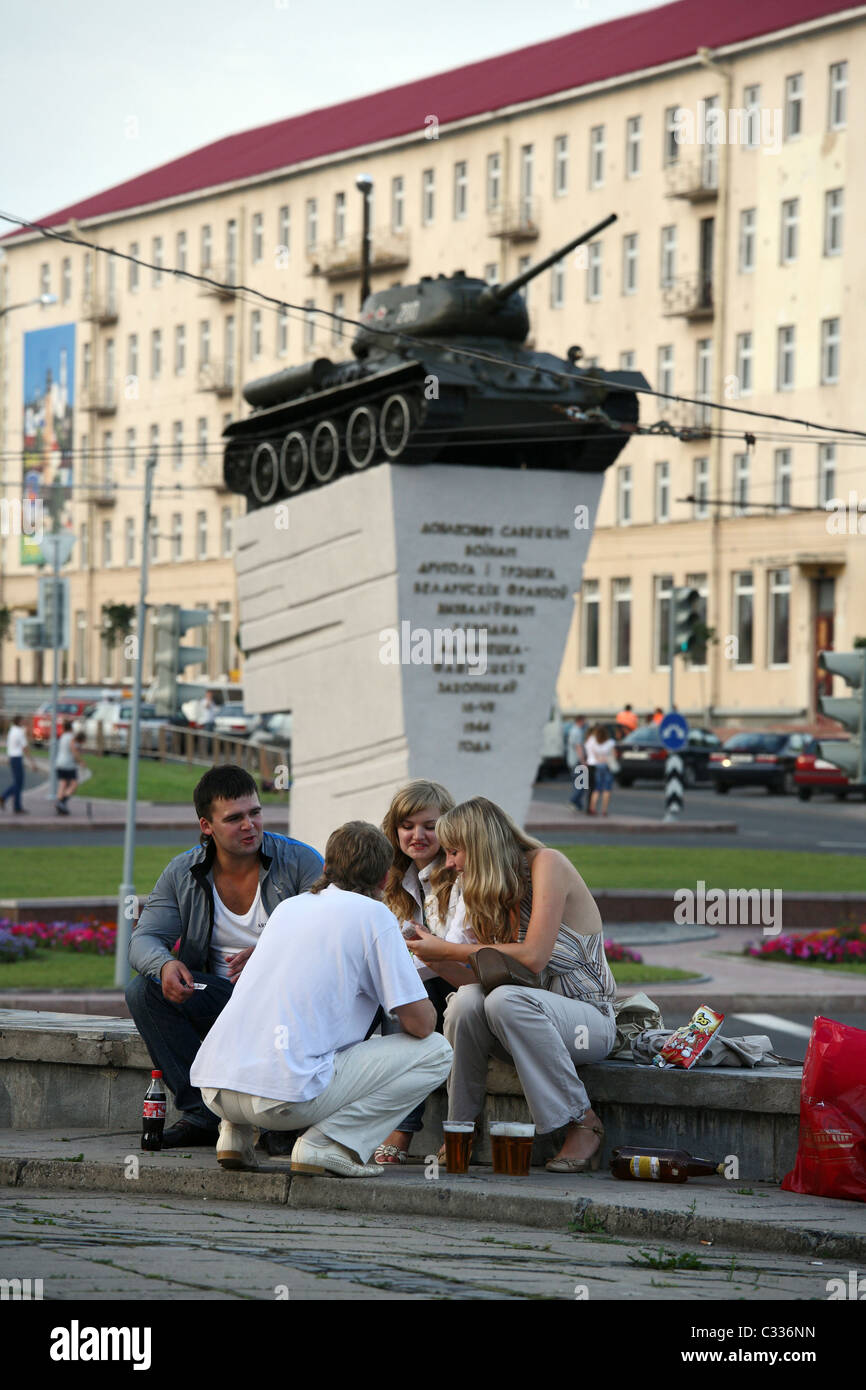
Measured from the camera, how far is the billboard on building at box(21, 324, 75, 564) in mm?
82625

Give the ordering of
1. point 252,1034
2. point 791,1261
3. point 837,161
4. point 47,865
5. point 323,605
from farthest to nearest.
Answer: point 837,161, point 47,865, point 323,605, point 252,1034, point 791,1261

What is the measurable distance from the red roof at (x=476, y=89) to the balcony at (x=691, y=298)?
20.2 ft

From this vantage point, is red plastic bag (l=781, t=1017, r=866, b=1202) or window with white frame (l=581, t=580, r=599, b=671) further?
window with white frame (l=581, t=580, r=599, b=671)

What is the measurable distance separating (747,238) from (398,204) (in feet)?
49.9

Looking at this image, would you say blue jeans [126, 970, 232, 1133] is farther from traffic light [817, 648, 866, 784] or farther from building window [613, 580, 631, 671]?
building window [613, 580, 631, 671]

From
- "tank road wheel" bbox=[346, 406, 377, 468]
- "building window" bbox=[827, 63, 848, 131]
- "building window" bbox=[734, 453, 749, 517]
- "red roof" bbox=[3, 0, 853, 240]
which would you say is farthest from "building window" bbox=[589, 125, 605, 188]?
"tank road wheel" bbox=[346, 406, 377, 468]

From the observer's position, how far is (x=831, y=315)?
5681 centimetres

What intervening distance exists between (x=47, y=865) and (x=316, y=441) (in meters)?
6.22

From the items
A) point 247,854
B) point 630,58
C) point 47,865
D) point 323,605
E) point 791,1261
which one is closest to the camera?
point 791,1261

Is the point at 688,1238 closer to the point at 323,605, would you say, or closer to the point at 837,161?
the point at 323,605

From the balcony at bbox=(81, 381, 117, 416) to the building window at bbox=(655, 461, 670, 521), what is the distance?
94.0 feet

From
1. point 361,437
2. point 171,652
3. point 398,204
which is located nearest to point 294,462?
point 361,437

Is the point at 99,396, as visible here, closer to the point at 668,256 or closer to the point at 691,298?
the point at 668,256

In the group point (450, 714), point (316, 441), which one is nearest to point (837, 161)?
point (316, 441)
